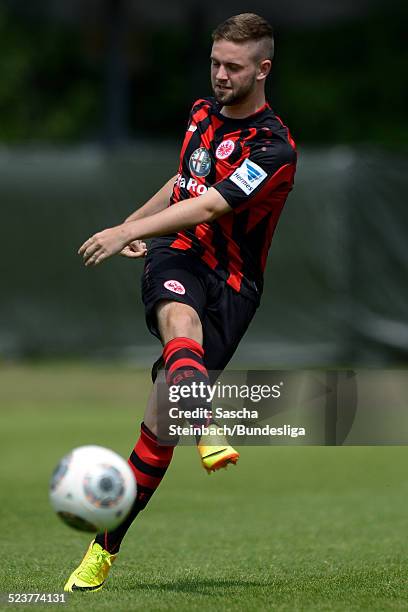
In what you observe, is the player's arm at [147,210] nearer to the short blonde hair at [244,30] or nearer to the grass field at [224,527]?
the short blonde hair at [244,30]

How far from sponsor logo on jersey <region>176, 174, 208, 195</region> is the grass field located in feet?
6.21

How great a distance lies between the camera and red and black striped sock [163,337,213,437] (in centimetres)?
584

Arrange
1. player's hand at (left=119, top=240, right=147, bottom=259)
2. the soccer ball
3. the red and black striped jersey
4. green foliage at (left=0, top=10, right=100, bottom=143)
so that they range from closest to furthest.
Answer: the soccer ball
the red and black striped jersey
player's hand at (left=119, top=240, right=147, bottom=259)
green foliage at (left=0, top=10, right=100, bottom=143)

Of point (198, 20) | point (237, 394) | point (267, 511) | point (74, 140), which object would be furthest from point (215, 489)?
point (74, 140)

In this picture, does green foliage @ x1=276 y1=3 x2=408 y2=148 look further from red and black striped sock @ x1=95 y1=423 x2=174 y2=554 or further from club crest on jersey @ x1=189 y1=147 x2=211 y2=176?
red and black striped sock @ x1=95 y1=423 x2=174 y2=554

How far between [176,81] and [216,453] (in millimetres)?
30577

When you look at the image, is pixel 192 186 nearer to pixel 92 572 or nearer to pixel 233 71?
pixel 233 71

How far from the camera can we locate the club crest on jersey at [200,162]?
643cm

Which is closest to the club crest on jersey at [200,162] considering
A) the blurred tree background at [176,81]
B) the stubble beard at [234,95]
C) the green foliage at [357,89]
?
the stubble beard at [234,95]

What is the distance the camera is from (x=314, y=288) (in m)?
17.2

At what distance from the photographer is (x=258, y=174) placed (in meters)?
6.22

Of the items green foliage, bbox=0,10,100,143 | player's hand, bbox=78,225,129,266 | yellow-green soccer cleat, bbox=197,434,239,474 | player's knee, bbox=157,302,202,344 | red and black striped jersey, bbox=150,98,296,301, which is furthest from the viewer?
green foliage, bbox=0,10,100,143

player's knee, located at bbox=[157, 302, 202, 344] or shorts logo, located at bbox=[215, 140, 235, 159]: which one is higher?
shorts logo, located at bbox=[215, 140, 235, 159]

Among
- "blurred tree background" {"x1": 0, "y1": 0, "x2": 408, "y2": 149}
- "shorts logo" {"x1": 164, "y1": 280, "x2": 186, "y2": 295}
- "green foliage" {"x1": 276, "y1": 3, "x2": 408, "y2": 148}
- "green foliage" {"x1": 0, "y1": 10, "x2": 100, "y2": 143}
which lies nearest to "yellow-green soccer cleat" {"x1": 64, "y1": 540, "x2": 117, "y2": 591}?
"shorts logo" {"x1": 164, "y1": 280, "x2": 186, "y2": 295}
